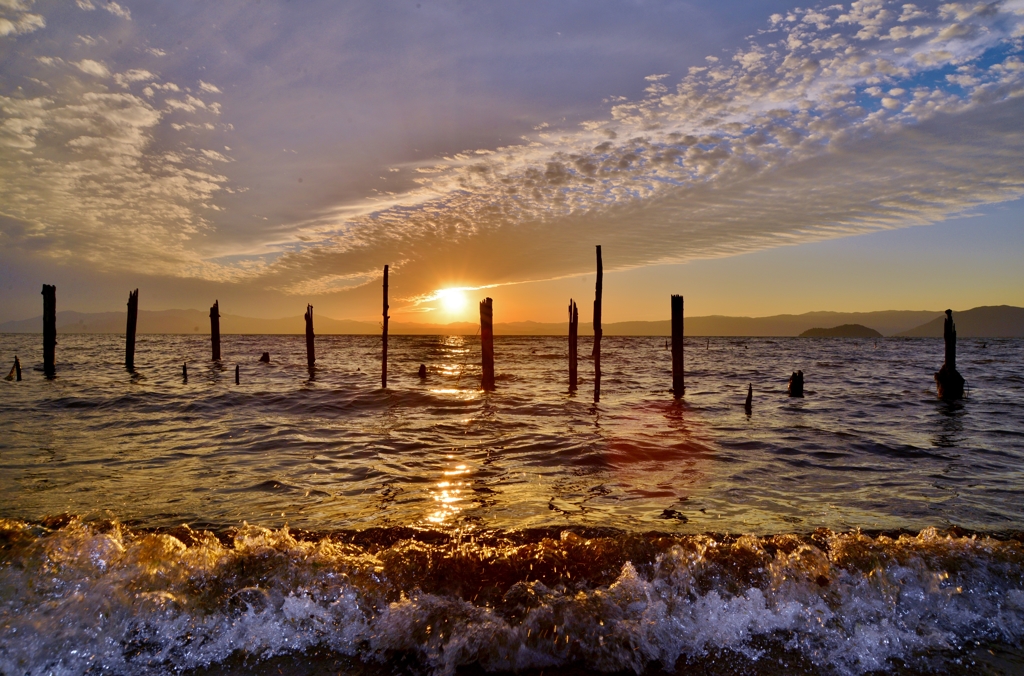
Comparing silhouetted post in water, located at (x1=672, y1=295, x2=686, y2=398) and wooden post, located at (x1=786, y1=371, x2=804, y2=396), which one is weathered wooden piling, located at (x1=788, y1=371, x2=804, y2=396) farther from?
silhouetted post in water, located at (x1=672, y1=295, x2=686, y2=398)

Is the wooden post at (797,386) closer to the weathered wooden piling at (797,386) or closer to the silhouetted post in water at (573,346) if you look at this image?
the weathered wooden piling at (797,386)

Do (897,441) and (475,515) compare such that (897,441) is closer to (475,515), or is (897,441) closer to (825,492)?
(825,492)

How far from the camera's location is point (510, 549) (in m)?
A: 5.09

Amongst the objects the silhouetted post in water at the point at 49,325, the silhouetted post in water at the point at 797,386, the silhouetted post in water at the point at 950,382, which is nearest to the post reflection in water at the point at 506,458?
the silhouetted post in water at the point at 797,386

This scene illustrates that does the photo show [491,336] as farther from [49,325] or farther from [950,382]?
[49,325]

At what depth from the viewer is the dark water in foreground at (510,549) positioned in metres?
3.69

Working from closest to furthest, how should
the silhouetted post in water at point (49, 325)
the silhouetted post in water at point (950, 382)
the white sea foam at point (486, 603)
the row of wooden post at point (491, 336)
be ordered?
the white sea foam at point (486, 603) < the row of wooden post at point (491, 336) < the silhouetted post in water at point (950, 382) < the silhouetted post in water at point (49, 325)

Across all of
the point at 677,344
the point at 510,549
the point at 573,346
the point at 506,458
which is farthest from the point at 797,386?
the point at 510,549

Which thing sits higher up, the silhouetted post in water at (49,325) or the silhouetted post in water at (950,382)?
the silhouetted post in water at (49,325)

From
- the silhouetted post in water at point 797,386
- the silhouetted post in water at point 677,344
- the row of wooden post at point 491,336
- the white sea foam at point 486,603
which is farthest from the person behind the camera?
the silhouetted post in water at point 797,386

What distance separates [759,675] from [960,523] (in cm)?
485

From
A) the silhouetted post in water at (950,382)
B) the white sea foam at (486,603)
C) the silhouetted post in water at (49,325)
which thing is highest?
the silhouetted post in water at (49,325)

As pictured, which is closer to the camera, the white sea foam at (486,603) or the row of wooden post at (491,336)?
the white sea foam at (486,603)

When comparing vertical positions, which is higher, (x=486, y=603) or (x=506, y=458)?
(x=486, y=603)
